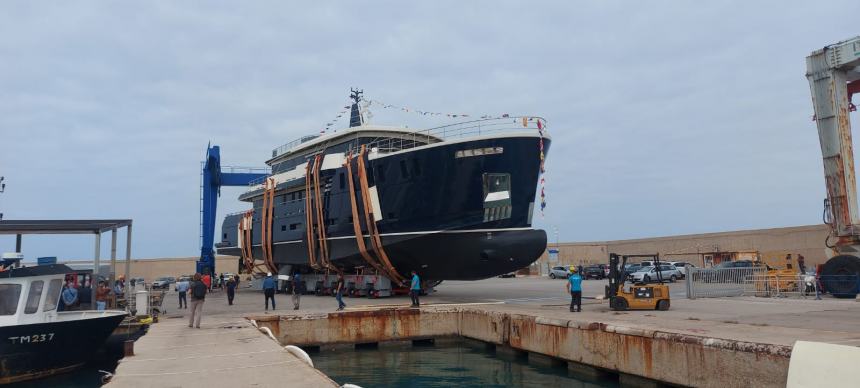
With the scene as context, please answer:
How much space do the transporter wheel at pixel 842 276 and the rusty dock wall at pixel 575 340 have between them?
41.1 ft

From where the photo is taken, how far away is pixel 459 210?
845 inches

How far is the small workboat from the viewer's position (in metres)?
12.6

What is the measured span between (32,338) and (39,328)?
0.78ft

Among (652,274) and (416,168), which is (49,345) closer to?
(416,168)

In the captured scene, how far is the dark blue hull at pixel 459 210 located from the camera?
2139 centimetres

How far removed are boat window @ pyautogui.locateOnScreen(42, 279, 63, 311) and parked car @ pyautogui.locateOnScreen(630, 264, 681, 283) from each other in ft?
90.6

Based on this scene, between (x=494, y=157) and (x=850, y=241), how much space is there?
12692 mm

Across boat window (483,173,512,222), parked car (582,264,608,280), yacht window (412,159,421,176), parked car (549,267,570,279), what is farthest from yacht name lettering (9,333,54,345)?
parked car (549,267,570,279)

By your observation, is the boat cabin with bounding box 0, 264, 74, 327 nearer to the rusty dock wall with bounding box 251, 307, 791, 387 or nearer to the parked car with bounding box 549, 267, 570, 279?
the rusty dock wall with bounding box 251, 307, 791, 387

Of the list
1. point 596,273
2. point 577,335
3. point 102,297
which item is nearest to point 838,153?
point 577,335

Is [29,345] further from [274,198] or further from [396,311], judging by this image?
[274,198]

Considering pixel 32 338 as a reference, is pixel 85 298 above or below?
above

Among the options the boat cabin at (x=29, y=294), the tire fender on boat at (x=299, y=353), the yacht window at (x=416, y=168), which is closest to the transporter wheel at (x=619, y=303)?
the yacht window at (x=416, y=168)

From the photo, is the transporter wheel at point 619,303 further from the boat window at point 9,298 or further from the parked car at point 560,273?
the parked car at point 560,273
